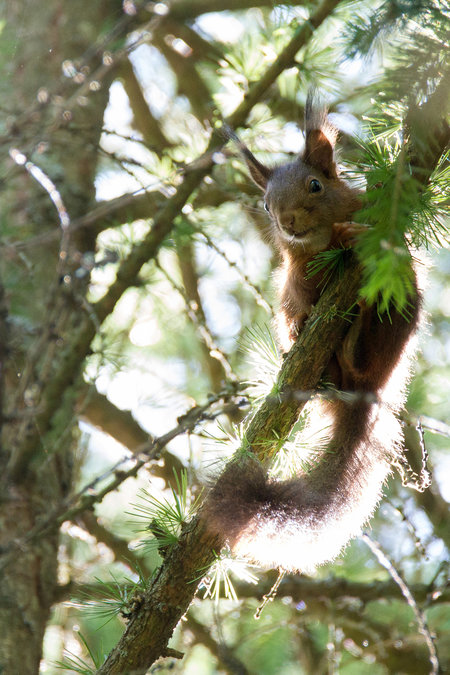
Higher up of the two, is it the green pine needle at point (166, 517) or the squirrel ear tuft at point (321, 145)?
the squirrel ear tuft at point (321, 145)

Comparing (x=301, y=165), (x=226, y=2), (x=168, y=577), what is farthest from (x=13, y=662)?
(x=226, y=2)

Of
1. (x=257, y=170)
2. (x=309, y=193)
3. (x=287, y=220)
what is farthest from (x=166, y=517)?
(x=257, y=170)

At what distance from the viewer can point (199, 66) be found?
13.3 feet

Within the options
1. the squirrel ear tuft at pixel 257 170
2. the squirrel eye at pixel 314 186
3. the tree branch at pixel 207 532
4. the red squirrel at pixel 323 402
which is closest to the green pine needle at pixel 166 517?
the tree branch at pixel 207 532

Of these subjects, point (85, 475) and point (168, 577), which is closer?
point (168, 577)

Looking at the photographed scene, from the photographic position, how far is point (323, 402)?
2535 millimetres

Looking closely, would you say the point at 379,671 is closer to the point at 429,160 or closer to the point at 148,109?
the point at 429,160

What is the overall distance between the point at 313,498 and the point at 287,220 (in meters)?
1.01

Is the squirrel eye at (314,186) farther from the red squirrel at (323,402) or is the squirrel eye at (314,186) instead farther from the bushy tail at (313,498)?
the bushy tail at (313,498)

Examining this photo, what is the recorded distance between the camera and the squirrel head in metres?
2.53

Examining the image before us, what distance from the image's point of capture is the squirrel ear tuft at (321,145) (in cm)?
262

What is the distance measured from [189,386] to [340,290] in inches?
82.2

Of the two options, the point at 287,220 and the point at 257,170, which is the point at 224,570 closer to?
the point at 287,220

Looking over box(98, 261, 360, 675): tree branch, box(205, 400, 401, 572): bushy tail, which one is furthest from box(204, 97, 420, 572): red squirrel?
box(98, 261, 360, 675): tree branch
